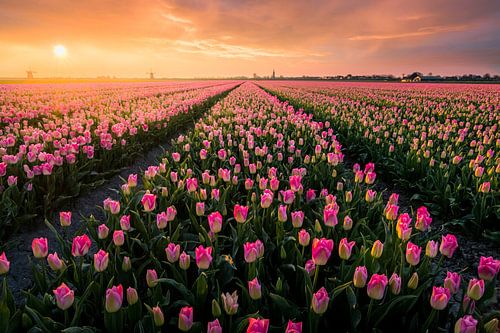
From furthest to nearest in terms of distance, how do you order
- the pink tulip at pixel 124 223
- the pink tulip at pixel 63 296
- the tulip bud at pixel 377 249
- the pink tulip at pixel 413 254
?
the pink tulip at pixel 124 223 → the tulip bud at pixel 377 249 → the pink tulip at pixel 413 254 → the pink tulip at pixel 63 296

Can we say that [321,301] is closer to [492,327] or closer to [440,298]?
[440,298]

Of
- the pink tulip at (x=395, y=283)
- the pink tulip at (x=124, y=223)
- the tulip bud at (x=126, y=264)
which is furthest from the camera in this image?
the pink tulip at (x=124, y=223)

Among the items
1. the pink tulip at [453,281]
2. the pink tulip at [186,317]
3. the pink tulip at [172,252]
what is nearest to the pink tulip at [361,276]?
the pink tulip at [453,281]

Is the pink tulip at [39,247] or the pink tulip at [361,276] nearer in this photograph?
the pink tulip at [361,276]

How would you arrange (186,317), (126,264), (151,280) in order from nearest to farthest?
(186,317)
(151,280)
(126,264)

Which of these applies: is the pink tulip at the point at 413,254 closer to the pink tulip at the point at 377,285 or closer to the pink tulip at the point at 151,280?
the pink tulip at the point at 377,285

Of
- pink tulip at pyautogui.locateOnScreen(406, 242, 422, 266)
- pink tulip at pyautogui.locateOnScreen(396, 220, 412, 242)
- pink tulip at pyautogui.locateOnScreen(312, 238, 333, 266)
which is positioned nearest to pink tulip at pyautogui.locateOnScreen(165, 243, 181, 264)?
pink tulip at pyautogui.locateOnScreen(312, 238, 333, 266)

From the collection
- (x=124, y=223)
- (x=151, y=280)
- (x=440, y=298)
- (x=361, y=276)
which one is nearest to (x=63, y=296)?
(x=151, y=280)

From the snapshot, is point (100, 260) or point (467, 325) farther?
point (100, 260)

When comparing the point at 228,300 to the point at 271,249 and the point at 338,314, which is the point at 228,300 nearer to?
the point at 338,314

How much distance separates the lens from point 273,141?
254 inches

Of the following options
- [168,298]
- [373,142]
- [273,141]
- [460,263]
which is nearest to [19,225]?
[168,298]

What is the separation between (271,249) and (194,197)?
101 cm

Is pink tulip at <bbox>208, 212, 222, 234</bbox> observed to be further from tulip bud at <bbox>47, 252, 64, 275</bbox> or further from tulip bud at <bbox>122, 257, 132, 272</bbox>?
tulip bud at <bbox>47, 252, 64, 275</bbox>
